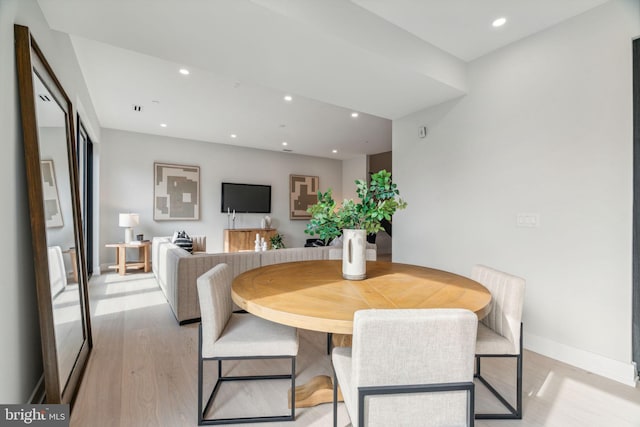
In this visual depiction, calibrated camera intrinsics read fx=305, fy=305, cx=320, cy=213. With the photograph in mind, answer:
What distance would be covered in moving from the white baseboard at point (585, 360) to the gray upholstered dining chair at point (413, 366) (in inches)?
72.3

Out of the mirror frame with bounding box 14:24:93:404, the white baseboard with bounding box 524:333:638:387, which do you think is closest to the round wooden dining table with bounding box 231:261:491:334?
the mirror frame with bounding box 14:24:93:404

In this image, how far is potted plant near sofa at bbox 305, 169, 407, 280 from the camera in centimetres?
183

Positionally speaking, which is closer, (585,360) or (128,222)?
(585,360)

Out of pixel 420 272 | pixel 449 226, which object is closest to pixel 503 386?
pixel 420 272

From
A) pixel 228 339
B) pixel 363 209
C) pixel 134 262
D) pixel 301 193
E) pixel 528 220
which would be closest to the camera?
pixel 228 339

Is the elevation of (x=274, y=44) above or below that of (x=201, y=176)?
above

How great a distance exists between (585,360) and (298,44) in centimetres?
312

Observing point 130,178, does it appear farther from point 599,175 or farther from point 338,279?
point 599,175

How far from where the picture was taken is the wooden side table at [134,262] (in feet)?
17.3

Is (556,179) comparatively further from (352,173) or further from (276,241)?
(352,173)

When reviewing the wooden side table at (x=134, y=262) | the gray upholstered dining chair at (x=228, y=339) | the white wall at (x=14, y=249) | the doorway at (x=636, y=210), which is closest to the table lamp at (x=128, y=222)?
the wooden side table at (x=134, y=262)

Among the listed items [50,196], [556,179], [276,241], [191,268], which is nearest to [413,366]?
[50,196]

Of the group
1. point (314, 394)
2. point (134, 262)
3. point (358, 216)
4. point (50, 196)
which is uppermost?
point (50, 196)

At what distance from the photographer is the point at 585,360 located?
2.26 metres
